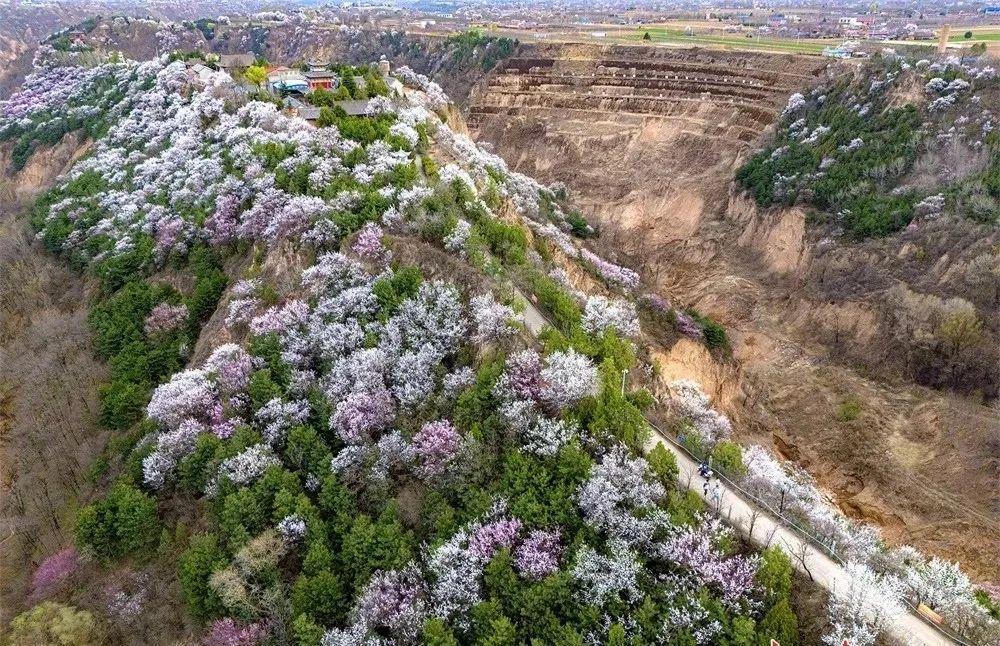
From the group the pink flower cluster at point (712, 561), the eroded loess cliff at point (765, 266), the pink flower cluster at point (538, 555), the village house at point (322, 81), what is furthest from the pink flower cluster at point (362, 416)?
the village house at point (322, 81)

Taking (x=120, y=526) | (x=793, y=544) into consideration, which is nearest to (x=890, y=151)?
(x=793, y=544)

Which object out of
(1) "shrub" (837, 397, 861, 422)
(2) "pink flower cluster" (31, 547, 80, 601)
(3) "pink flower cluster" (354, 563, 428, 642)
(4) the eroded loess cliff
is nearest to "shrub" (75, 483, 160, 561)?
(2) "pink flower cluster" (31, 547, 80, 601)

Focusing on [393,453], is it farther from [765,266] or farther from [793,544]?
[765,266]

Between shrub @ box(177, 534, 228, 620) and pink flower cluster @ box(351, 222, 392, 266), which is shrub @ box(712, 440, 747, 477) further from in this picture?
shrub @ box(177, 534, 228, 620)

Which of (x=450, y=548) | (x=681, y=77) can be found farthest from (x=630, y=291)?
(x=681, y=77)

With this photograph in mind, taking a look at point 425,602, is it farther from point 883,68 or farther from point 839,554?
point 883,68
